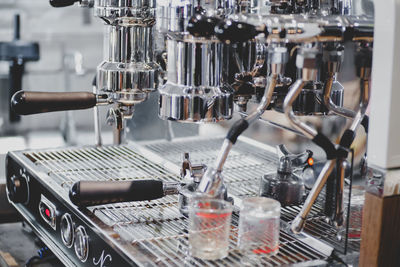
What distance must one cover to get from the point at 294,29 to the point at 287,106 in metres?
0.11

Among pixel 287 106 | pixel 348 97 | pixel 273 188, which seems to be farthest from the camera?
pixel 348 97

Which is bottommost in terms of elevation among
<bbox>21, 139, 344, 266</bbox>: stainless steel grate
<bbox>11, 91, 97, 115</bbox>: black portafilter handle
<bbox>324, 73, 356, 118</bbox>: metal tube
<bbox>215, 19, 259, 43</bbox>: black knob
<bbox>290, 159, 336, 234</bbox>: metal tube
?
<bbox>21, 139, 344, 266</bbox>: stainless steel grate

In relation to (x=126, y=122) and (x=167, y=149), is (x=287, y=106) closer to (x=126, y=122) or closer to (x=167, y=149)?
(x=167, y=149)

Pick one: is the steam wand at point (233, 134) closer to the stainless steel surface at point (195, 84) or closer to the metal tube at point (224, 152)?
the metal tube at point (224, 152)

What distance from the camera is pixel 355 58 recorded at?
978mm

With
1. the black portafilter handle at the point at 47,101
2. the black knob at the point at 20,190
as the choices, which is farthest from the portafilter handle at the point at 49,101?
the black knob at the point at 20,190

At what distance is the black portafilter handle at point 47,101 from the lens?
1.24 metres

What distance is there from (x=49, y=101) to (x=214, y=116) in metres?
0.36

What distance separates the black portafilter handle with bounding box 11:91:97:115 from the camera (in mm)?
1240

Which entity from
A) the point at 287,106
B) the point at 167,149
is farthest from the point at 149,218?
the point at 167,149

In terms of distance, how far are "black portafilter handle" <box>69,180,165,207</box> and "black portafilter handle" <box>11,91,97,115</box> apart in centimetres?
20

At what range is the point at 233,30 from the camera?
88cm

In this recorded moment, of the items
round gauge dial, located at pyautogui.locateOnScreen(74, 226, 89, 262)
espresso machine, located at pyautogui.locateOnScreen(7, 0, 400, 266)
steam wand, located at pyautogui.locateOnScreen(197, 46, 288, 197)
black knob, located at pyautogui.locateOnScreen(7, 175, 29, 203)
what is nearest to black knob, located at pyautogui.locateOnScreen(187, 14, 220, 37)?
espresso machine, located at pyautogui.locateOnScreen(7, 0, 400, 266)

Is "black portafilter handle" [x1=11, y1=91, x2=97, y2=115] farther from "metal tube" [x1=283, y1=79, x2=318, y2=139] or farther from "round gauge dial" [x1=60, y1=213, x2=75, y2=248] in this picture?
"metal tube" [x1=283, y1=79, x2=318, y2=139]
